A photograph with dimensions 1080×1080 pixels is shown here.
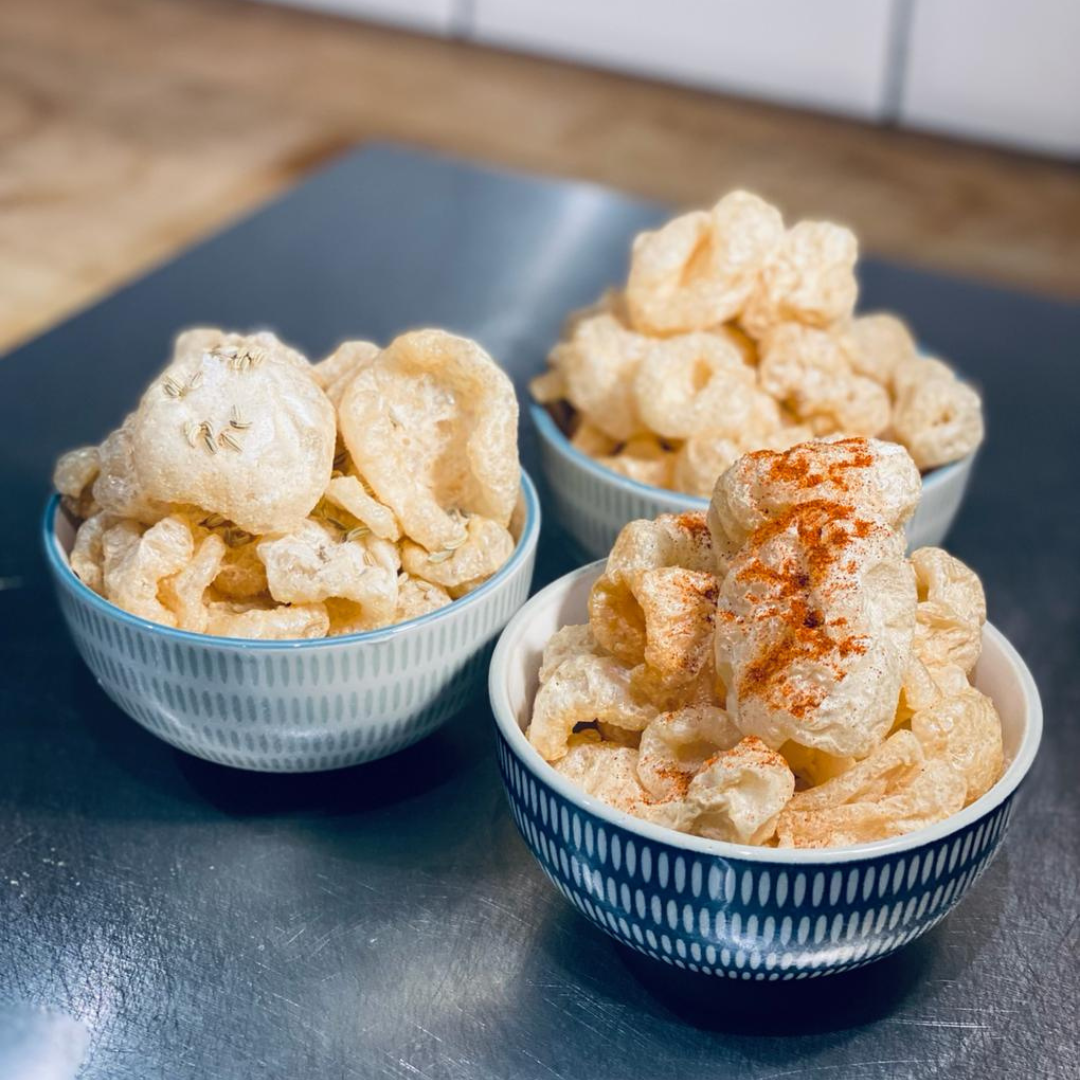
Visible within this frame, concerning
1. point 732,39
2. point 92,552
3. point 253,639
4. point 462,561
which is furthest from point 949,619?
point 732,39

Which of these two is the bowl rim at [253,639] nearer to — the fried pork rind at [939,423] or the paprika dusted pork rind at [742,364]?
the paprika dusted pork rind at [742,364]

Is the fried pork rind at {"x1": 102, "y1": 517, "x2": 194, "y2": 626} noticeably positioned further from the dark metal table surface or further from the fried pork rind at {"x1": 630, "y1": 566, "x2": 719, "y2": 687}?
the fried pork rind at {"x1": 630, "y1": 566, "x2": 719, "y2": 687}

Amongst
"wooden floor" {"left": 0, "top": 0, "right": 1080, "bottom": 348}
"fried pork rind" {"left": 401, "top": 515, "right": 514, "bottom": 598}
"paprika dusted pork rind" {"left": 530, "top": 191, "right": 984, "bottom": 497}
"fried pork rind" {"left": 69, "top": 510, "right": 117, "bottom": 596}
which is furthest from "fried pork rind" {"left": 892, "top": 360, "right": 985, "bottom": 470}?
"wooden floor" {"left": 0, "top": 0, "right": 1080, "bottom": 348}

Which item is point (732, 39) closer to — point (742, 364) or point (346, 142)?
point (346, 142)

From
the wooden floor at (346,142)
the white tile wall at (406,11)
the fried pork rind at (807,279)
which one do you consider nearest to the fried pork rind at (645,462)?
the fried pork rind at (807,279)

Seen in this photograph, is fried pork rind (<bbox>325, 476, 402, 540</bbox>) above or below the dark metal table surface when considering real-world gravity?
above

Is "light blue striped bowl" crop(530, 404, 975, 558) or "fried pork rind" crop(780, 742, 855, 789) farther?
"light blue striped bowl" crop(530, 404, 975, 558)
